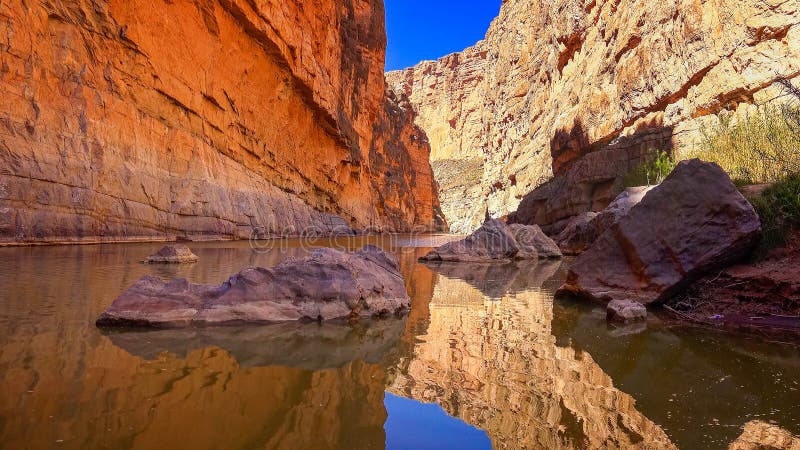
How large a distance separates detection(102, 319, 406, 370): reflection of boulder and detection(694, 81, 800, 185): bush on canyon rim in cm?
778

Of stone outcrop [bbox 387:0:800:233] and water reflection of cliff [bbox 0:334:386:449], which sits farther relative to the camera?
stone outcrop [bbox 387:0:800:233]

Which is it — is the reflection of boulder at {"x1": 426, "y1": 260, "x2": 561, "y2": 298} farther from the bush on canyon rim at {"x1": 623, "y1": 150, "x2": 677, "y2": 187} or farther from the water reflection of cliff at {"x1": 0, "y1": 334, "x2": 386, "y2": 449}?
the bush on canyon rim at {"x1": 623, "y1": 150, "x2": 677, "y2": 187}

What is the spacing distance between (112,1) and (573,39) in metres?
42.3

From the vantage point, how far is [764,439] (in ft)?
7.64

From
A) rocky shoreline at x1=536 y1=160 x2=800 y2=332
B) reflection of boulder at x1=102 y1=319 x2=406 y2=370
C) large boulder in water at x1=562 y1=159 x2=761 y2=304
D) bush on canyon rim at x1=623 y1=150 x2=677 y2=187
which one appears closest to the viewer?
reflection of boulder at x1=102 y1=319 x2=406 y2=370

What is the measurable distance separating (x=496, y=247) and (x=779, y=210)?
970cm

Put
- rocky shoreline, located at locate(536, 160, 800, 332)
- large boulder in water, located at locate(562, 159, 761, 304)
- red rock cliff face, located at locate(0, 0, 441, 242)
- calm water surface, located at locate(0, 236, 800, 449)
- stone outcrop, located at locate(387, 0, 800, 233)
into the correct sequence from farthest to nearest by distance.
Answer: stone outcrop, located at locate(387, 0, 800, 233) < red rock cliff face, located at locate(0, 0, 441, 242) < large boulder in water, located at locate(562, 159, 761, 304) < rocky shoreline, located at locate(536, 160, 800, 332) < calm water surface, located at locate(0, 236, 800, 449)

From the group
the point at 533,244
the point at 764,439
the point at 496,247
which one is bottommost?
the point at 764,439

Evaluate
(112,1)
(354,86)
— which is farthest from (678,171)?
(354,86)

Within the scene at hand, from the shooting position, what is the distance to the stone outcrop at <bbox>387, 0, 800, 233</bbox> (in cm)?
2194

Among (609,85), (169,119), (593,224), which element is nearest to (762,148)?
(593,224)

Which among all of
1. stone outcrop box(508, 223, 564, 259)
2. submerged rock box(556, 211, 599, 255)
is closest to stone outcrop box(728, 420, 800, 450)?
stone outcrop box(508, 223, 564, 259)

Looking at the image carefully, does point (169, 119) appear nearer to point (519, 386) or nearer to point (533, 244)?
point (533, 244)

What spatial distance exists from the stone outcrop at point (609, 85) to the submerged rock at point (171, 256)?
607 inches
